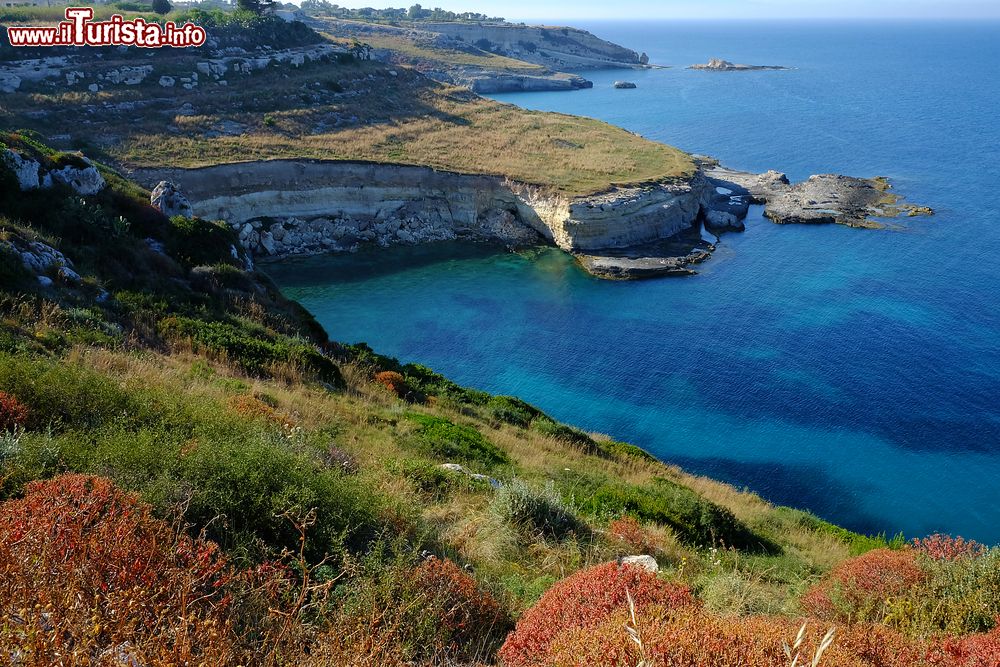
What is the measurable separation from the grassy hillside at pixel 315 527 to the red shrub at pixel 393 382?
0.64 m

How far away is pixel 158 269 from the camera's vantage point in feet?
64.5

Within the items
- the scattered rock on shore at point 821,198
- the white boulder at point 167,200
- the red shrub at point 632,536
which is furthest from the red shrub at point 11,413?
the scattered rock on shore at point 821,198

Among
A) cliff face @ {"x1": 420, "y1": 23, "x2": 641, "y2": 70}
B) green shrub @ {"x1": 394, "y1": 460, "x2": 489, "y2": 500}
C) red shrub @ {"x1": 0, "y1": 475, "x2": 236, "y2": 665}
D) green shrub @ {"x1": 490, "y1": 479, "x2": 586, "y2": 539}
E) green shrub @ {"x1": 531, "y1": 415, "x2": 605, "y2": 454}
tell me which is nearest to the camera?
red shrub @ {"x1": 0, "y1": 475, "x2": 236, "y2": 665}

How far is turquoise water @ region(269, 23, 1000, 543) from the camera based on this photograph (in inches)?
965

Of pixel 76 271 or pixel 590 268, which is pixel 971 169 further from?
pixel 76 271

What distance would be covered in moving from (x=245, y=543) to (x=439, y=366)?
82.0ft

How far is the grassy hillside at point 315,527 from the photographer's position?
4.89 metres

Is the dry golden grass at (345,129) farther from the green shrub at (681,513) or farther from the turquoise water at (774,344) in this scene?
the green shrub at (681,513)

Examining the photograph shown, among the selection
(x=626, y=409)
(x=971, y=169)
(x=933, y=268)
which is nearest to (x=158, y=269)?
(x=626, y=409)

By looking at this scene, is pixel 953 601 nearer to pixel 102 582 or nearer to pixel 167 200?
pixel 102 582

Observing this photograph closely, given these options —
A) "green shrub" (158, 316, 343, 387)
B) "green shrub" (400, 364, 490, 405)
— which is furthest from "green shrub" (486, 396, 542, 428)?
"green shrub" (158, 316, 343, 387)

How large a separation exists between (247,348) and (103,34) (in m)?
58.2

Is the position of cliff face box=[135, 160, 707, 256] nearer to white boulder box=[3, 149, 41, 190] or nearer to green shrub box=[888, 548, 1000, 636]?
white boulder box=[3, 149, 41, 190]

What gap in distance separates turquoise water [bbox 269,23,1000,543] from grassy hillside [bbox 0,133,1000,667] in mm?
8795
